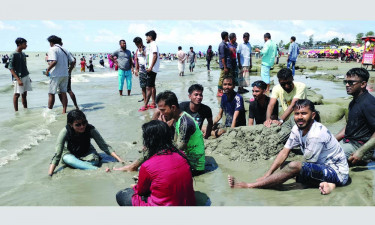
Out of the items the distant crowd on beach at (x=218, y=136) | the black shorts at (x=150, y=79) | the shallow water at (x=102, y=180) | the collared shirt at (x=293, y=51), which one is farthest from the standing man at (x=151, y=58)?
the collared shirt at (x=293, y=51)

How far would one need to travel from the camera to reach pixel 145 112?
7375mm

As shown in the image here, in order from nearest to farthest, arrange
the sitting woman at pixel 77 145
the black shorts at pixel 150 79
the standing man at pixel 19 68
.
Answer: the sitting woman at pixel 77 145
the standing man at pixel 19 68
the black shorts at pixel 150 79

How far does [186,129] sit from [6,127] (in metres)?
4.97

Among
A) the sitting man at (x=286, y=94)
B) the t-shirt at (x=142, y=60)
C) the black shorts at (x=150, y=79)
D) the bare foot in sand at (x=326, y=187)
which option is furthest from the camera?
the t-shirt at (x=142, y=60)

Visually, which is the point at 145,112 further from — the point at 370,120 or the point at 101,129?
the point at 370,120

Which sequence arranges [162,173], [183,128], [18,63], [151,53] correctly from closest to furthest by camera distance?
[162,173] → [183,128] → [151,53] → [18,63]

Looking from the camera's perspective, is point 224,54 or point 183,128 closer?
point 183,128

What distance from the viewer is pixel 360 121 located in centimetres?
362

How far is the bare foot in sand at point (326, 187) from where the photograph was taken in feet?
9.48

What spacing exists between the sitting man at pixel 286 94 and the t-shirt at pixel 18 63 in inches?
242

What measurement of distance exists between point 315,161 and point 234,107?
2.06 meters

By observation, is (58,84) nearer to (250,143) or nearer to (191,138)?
(191,138)

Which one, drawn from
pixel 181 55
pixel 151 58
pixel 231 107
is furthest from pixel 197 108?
pixel 181 55

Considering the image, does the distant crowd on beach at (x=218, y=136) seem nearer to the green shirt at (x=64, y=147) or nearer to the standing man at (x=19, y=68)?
the green shirt at (x=64, y=147)
